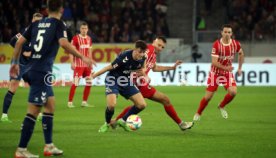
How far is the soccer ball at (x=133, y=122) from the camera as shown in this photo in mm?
11789

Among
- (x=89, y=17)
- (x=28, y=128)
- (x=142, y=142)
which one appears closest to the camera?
(x=28, y=128)

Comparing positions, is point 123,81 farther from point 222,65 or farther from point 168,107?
point 222,65

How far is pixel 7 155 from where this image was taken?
28.8 ft

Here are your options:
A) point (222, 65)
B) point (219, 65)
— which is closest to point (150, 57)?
point (219, 65)

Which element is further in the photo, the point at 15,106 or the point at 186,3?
the point at 186,3

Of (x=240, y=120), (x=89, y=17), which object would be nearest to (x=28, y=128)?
(x=240, y=120)

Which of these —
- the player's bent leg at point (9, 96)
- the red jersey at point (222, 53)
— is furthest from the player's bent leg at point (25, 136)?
the red jersey at point (222, 53)

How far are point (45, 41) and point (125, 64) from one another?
3385mm

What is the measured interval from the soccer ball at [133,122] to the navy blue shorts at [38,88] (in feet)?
11.4

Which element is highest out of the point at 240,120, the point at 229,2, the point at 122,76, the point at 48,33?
the point at 229,2

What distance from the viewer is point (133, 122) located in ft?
38.7

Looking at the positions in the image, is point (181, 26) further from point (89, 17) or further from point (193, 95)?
point (193, 95)

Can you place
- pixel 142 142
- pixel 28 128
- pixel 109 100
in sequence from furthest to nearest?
pixel 109 100
pixel 142 142
pixel 28 128

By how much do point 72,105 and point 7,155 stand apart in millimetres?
8905
